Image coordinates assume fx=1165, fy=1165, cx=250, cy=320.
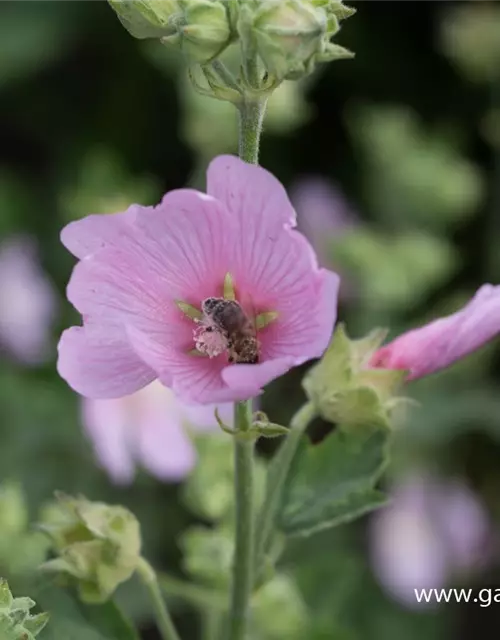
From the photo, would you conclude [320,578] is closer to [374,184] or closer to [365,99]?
[374,184]

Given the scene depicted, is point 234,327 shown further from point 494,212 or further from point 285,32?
point 494,212

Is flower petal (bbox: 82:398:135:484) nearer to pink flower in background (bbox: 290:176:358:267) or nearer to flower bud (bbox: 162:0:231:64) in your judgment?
pink flower in background (bbox: 290:176:358:267)

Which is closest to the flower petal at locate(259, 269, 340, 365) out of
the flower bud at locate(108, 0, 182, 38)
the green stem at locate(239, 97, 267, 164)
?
the green stem at locate(239, 97, 267, 164)

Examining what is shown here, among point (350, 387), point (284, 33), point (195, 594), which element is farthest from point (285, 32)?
point (195, 594)

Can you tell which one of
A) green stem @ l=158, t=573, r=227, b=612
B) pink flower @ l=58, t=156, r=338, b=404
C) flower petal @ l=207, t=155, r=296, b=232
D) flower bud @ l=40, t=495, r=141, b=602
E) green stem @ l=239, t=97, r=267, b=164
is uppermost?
green stem @ l=239, t=97, r=267, b=164

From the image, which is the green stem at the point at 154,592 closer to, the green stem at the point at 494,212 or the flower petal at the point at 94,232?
the flower petal at the point at 94,232

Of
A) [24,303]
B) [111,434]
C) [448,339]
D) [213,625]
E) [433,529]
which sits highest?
[448,339]
